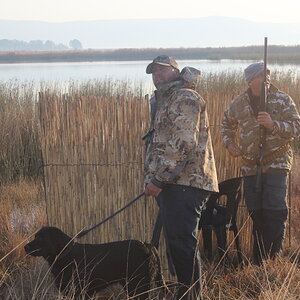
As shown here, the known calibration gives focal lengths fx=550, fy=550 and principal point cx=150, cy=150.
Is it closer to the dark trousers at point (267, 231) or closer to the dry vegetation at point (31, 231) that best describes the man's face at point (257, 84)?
the dry vegetation at point (31, 231)

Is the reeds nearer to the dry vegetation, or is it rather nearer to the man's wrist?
the dry vegetation

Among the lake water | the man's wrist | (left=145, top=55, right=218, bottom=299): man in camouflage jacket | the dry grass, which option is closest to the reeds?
the dry grass

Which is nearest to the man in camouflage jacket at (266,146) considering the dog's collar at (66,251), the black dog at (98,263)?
the black dog at (98,263)

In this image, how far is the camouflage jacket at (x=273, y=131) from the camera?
149 inches

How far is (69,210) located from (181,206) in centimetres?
117

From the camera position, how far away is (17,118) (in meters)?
7.62

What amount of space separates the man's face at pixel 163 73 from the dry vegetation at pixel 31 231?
3.71ft

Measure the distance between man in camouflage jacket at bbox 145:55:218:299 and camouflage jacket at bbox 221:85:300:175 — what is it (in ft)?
2.48

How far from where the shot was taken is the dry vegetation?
3.49 metres

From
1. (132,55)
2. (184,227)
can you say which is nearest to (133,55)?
(132,55)

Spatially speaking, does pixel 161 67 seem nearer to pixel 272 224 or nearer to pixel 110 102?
pixel 110 102

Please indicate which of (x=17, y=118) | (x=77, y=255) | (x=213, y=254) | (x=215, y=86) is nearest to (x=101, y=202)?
(x=77, y=255)

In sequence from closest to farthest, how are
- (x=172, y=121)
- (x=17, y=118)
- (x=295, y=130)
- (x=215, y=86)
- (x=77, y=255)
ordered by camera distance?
1. (x=172, y=121)
2. (x=77, y=255)
3. (x=295, y=130)
4. (x=17, y=118)
5. (x=215, y=86)

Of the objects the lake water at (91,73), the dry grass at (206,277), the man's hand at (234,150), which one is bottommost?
the dry grass at (206,277)
